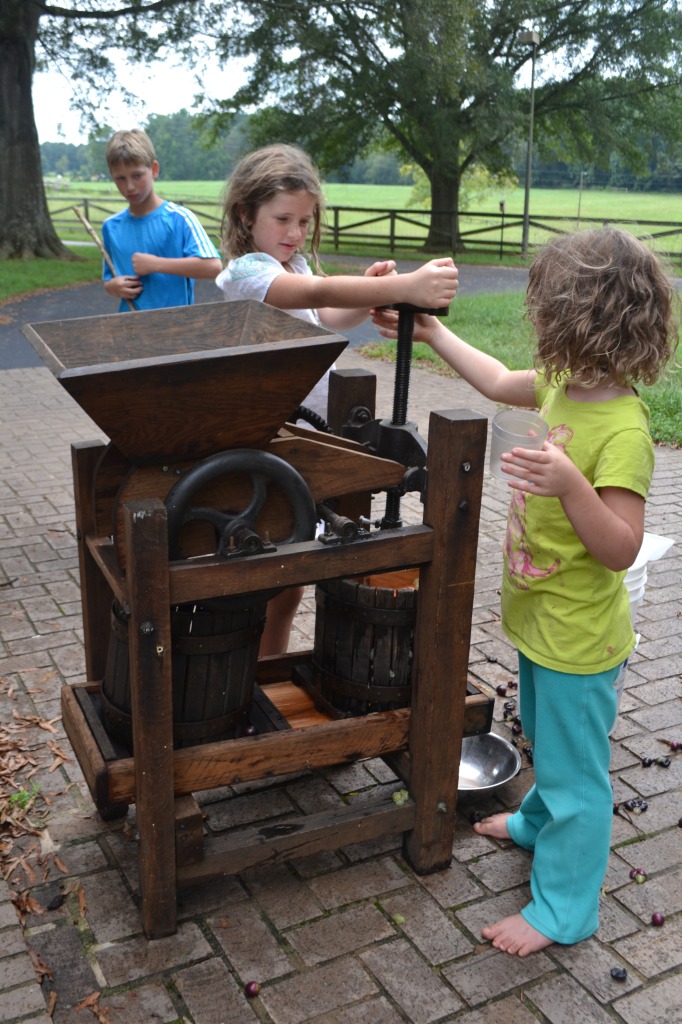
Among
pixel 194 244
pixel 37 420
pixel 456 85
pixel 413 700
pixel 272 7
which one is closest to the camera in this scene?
pixel 413 700

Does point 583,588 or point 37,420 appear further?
point 37,420

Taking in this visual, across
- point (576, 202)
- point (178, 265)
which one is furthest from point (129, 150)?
point (576, 202)

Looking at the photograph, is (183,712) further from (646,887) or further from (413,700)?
(646,887)

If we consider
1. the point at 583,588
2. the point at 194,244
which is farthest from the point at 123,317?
the point at 194,244

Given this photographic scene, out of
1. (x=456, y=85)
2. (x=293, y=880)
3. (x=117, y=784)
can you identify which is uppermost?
(x=456, y=85)

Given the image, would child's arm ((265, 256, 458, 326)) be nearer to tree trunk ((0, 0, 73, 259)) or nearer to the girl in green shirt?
the girl in green shirt

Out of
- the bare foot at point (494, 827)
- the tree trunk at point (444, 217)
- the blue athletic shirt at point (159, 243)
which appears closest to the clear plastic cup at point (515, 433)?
the bare foot at point (494, 827)

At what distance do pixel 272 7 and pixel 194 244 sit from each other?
713 inches

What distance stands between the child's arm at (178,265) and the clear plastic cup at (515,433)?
2.42 m

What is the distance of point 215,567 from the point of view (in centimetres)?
217

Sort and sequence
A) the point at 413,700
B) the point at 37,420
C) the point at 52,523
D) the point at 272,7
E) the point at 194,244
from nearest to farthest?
1. the point at 413,700
2. the point at 194,244
3. the point at 52,523
4. the point at 37,420
5. the point at 272,7

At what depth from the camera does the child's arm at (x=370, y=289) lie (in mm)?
2328

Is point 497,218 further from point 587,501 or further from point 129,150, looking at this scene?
point 587,501

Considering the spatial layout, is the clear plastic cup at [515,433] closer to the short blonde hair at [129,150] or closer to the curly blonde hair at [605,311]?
the curly blonde hair at [605,311]
